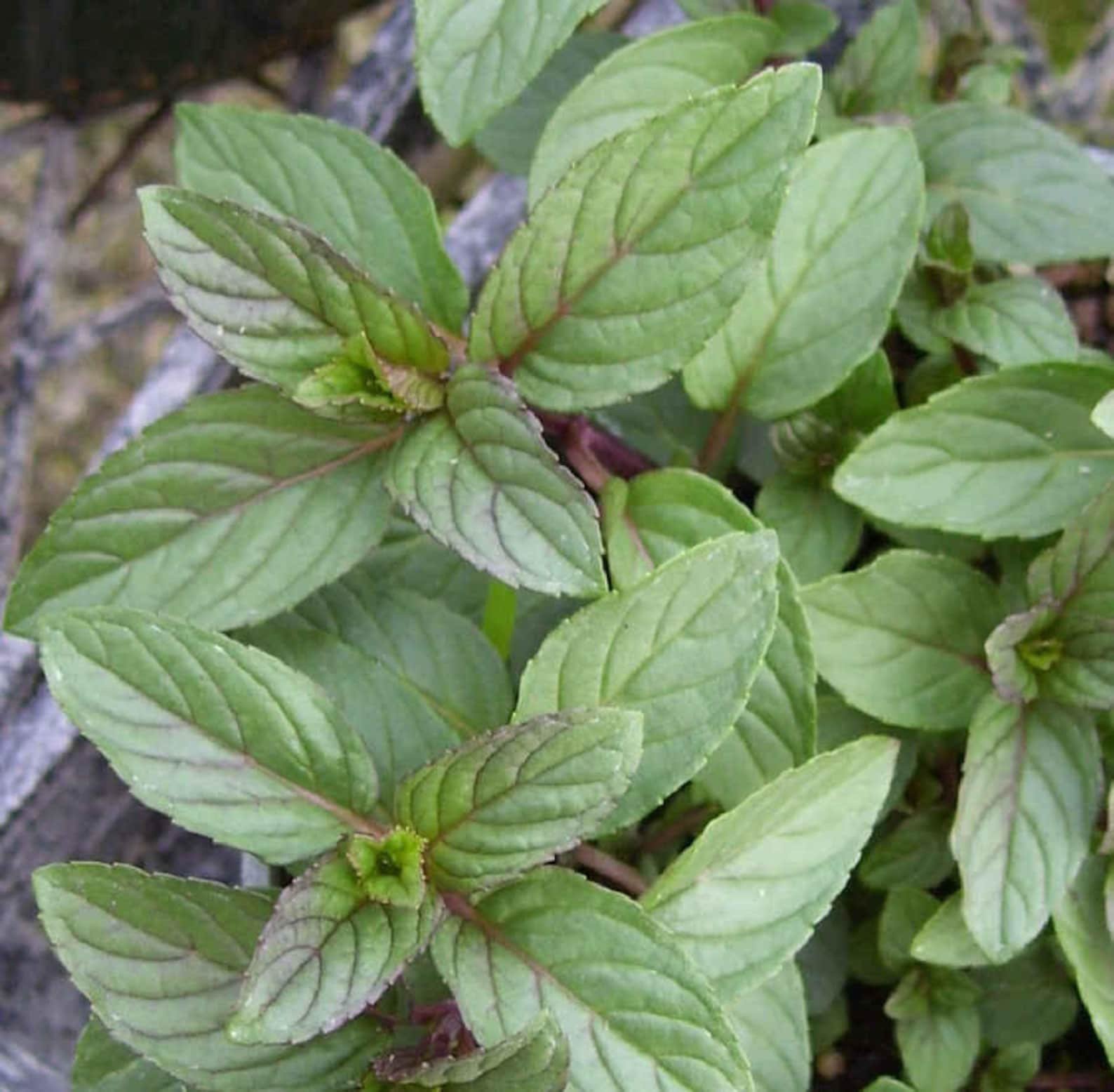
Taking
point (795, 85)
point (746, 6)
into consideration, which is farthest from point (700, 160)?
point (746, 6)

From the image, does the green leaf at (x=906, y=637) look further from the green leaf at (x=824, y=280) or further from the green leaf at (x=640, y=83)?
the green leaf at (x=640, y=83)

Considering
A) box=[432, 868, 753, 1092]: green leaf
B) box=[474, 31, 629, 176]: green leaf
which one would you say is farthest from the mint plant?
box=[474, 31, 629, 176]: green leaf

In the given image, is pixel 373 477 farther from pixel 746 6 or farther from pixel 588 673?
pixel 746 6

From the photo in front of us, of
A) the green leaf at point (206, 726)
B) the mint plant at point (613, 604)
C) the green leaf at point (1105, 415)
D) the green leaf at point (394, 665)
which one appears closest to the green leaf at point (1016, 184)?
the mint plant at point (613, 604)

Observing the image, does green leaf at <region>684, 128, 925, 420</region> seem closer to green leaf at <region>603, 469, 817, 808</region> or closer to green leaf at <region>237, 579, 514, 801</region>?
green leaf at <region>603, 469, 817, 808</region>

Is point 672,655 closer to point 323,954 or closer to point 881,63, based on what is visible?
point 323,954
